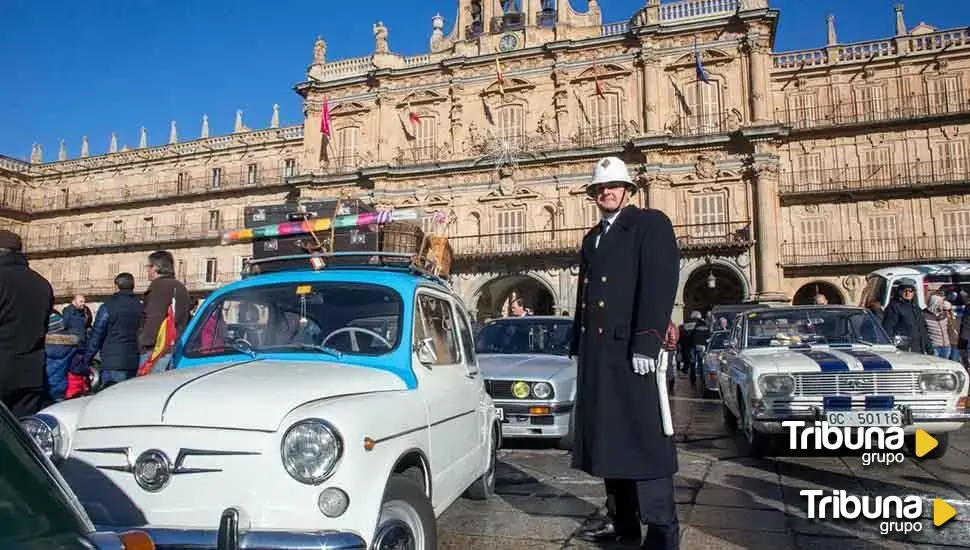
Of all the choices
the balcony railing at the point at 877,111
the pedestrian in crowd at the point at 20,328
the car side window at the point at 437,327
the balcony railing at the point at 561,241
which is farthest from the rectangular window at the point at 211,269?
the car side window at the point at 437,327

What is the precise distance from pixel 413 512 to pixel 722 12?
92.0 ft

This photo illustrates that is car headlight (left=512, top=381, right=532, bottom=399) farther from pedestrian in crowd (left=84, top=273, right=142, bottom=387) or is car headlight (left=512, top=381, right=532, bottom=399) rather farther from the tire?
pedestrian in crowd (left=84, top=273, right=142, bottom=387)

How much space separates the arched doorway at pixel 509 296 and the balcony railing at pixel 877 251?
10.3m

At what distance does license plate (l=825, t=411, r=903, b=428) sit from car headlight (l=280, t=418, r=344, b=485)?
15.8 feet

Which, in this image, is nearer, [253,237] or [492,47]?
[253,237]

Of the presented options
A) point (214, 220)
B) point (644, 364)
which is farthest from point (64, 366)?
point (214, 220)

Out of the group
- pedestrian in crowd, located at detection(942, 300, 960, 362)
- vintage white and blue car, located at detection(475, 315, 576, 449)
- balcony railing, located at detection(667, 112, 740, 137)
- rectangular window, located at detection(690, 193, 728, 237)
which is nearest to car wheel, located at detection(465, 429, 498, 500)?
vintage white and blue car, located at detection(475, 315, 576, 449)

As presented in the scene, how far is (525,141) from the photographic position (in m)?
28.4

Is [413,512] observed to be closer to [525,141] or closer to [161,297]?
[161,297]

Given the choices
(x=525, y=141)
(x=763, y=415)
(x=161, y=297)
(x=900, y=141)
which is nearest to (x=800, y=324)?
(x=763, y=415)

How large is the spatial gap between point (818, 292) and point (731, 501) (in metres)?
25.3

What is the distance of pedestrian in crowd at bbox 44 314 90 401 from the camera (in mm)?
6425

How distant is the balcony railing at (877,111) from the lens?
26.1 m

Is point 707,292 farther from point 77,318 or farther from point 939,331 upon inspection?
point 77,318
